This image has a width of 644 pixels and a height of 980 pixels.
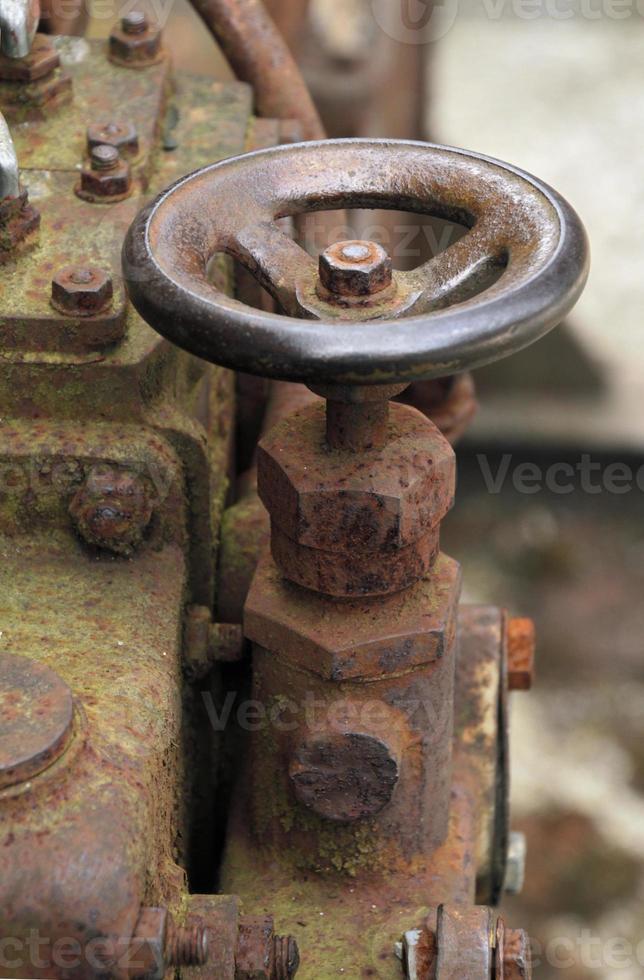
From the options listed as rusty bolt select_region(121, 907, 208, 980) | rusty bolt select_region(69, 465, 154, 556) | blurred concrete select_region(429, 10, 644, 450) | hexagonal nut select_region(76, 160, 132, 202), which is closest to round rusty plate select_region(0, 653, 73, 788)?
rusty bolt select_region(121, 907, 208, 980)

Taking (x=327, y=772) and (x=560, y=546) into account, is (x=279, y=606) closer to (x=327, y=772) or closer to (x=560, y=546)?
(x=327, y=772)

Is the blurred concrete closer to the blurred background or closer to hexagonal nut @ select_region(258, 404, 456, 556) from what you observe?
the blurred background

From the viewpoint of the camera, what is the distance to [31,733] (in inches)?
49.1

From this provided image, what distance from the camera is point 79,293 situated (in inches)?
62.3

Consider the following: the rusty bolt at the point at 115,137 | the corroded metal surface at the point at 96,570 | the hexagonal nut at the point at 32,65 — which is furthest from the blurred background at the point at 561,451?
the corroded metal surface at the point at 96,570

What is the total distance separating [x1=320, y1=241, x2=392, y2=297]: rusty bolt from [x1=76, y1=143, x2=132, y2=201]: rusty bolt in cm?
50

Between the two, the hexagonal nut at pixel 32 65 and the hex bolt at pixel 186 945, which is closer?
the hex bolt at pixel 186 945

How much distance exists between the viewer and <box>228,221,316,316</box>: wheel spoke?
1.46m

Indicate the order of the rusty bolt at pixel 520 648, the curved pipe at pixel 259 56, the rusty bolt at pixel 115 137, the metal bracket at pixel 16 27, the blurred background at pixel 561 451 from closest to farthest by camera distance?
the metal bracket at pixel 16 27 → the rusty bolt at pixel 115 137 → the rusty bolt at pixel 520 648 → the curved pipe at pixel 259 56 → the blurred background at pixel 561 451

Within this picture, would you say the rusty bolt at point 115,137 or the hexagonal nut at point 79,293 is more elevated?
the rusty bolt at point 115,137

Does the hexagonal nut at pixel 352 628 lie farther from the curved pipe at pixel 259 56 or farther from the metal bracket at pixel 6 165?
the curved pipe at pixel 259 56

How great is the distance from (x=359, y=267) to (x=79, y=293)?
1.16ft

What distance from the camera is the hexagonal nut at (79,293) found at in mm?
1582

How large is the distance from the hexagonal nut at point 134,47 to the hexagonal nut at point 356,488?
89 centimetres
